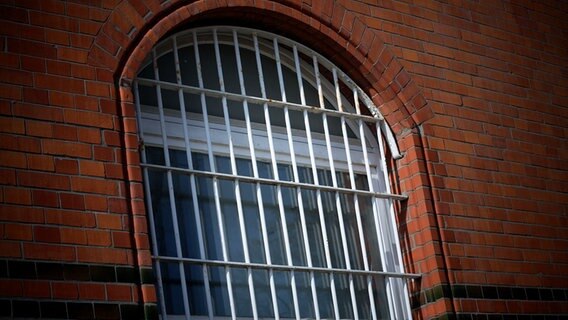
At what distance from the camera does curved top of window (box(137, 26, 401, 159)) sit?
19.3ft

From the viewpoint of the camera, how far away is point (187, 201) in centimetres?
569

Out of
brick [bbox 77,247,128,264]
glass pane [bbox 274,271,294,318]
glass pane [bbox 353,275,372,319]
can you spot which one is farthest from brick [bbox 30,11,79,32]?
glass pane [bbox 353,275,372,319]

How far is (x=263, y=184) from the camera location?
5977mm

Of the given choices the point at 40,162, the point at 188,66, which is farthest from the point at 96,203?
the point at 188,66

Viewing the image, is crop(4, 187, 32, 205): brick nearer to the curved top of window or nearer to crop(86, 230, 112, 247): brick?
crop(86, 230, 112, 247): brick

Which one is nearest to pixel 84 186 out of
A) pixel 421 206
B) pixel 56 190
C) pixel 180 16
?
pixel 56 190

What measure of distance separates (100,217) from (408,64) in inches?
99.5

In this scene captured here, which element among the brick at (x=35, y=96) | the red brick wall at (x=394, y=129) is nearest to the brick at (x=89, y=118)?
Answer: the red brick wall at (x=394, y=129)

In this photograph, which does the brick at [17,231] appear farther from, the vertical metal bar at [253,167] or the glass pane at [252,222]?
the glass pane at [252,222]

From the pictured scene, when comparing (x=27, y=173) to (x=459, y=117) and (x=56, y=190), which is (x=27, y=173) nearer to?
(x=56, y=190)

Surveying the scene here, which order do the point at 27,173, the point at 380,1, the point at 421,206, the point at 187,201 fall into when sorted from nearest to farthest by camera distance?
the point at 27,173 < the point at 187,201 < the point at 421,206 < the point at 380,1

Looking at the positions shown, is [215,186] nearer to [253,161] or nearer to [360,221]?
[253,161]

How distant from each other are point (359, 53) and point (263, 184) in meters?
1.11

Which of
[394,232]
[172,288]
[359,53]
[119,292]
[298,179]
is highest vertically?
[359,53]
